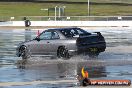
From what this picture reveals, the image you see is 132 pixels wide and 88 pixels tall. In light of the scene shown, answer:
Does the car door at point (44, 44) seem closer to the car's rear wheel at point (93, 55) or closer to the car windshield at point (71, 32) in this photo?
the car windshield at point (71, 32)

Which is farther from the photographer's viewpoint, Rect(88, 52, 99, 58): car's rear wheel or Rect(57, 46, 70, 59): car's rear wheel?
Rect(88, 52, 99, 58): car's rear wheel

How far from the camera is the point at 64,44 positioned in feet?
82.1

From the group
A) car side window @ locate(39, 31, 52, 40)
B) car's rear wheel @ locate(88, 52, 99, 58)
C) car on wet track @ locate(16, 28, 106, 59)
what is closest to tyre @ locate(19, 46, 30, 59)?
car on wet track @ locate(16, 28, 106, 59)

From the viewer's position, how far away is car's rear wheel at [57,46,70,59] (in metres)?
25.1

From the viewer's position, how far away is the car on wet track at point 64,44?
24.7 m

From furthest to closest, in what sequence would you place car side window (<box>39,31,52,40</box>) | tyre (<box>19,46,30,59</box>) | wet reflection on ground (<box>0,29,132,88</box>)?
1. tyre (<box>19,46,30,59</box>)
2. car side window (<box>39,31,52,40</box>)
3. wet reflection on ground (<box>0,29,132,88</box>)

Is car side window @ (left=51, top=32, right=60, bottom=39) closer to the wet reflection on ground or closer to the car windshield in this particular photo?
the car windshield

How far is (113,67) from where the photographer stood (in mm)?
21734

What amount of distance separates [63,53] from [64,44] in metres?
0.47

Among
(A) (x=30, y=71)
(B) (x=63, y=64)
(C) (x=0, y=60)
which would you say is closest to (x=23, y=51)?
(C) (x=0, y=60)

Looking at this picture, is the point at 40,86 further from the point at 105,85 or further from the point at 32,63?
the point at 32,63

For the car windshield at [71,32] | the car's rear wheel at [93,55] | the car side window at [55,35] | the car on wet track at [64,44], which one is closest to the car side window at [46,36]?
the car on wet track at [64,44]

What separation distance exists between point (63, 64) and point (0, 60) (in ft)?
12.9

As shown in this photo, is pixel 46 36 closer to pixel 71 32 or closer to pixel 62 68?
pixel 71 32
